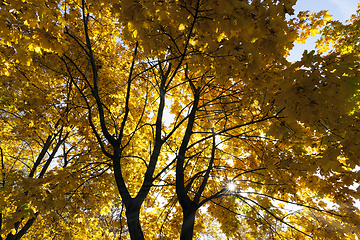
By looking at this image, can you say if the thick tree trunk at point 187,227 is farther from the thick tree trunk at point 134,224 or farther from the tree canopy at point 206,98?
the thick tree trunk at point 134,224

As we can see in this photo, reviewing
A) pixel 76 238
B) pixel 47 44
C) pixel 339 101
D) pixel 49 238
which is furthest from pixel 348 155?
pixel 49 238

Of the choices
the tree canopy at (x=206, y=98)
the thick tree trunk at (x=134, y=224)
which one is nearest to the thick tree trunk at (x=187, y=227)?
the tree canopy at (x=206, y=98)

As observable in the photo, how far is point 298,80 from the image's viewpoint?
1844mm

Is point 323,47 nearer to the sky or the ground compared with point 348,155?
nearer to the sky

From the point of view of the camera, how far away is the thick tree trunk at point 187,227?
3.33 meters

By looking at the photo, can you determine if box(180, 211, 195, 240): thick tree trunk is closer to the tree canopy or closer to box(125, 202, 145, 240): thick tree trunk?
the tree canopy

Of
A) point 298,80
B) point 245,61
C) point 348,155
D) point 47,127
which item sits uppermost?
point 47,127

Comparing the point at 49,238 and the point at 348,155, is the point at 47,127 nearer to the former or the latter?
the point at 49,238

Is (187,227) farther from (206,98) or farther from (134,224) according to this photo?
(206,98)

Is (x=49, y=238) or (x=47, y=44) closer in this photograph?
(x=47, y=44)

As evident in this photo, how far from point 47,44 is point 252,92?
311cm

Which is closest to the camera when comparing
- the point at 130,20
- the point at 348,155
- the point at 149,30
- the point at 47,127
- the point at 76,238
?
the point at 348,155

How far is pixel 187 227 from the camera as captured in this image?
11.1ft

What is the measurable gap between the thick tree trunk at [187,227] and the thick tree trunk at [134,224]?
2.46 ft
